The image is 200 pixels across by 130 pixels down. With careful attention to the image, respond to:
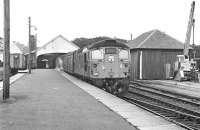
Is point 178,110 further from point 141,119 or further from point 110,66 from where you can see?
point 110,66

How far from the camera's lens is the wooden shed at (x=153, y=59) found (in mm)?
33188

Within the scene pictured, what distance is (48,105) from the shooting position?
11.5 metres

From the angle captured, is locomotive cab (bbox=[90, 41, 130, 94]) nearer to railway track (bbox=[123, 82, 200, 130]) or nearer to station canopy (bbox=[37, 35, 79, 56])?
railway track (bbox=[123, 82, 200, 130])

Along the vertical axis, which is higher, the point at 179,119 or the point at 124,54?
the point at 124,54

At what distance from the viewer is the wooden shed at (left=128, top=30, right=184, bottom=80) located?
33188 mm

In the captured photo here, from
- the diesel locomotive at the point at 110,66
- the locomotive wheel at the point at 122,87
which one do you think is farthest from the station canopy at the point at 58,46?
the locomotive wheel at the point at 122,87

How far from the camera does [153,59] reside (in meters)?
33.5

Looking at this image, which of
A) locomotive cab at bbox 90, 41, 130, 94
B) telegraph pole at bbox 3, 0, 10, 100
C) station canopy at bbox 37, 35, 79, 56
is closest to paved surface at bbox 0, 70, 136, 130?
telegraph pole at bbox 3, 0, 10, 100

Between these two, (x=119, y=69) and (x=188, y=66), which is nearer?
(x=119, y=69)

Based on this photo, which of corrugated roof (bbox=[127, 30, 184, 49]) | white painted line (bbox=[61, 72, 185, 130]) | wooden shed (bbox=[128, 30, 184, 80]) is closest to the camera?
white painted line (bbox=[61, 72, 185, 130])

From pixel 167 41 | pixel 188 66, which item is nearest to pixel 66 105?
pixel 188 66

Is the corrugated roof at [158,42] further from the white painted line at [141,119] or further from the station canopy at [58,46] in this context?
the station canopy at [58,46]

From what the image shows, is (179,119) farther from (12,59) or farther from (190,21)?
(12,59)

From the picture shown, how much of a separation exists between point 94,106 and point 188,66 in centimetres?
2133
